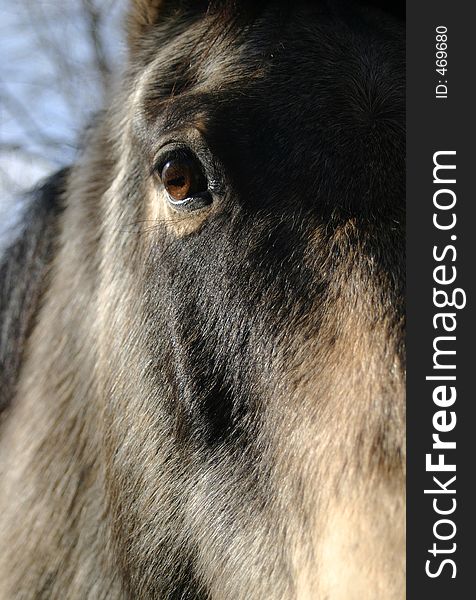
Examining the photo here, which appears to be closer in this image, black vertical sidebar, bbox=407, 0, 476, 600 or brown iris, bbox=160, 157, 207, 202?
black vertical sidebar, bbox=407, 0, 476, 600

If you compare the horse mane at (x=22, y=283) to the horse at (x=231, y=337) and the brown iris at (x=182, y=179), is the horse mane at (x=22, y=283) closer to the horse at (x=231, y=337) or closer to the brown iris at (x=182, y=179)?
the horse at (x=231, y=337)

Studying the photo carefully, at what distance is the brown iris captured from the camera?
209 cm

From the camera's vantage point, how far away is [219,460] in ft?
6.54

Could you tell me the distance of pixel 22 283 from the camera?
2.98 metres

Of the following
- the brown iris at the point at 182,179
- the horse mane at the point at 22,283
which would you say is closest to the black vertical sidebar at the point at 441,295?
the brown iris at the point at 182,179

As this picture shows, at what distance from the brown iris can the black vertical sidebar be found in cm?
57

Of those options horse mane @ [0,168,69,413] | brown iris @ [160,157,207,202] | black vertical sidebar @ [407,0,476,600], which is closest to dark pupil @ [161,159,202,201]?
brown iris @ [160,157,207,202]

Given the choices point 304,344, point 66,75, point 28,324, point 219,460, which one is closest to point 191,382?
point 219,460

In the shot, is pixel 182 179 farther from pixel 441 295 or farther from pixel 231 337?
pixel 441 295

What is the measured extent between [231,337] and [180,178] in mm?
486

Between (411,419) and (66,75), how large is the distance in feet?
29.6

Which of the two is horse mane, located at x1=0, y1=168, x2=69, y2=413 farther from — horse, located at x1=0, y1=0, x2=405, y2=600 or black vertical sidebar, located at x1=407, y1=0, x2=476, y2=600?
black vertical sidebar, located at x1=407, y1=0, x2=476, y2=600

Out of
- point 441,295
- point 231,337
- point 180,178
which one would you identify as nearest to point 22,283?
point 180,178

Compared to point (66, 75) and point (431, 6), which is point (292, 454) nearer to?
point (431, 6)
